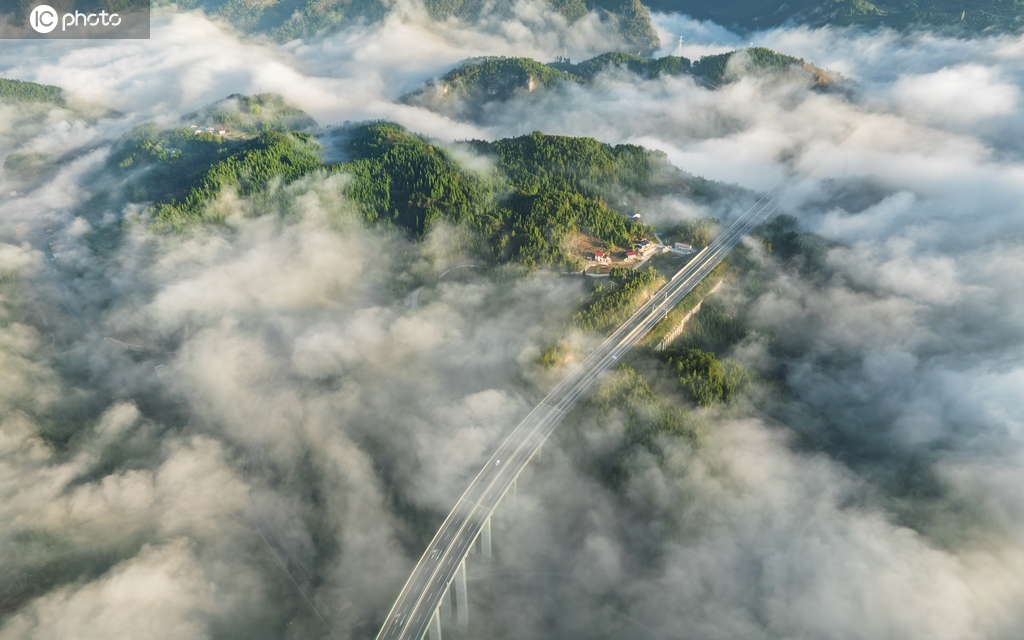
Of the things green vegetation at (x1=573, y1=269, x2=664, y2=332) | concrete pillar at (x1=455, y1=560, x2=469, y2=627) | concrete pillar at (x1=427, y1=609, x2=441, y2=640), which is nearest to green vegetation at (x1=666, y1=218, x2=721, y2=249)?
green vegetation at (x1=573, y1=269, x2=664, y2=332)

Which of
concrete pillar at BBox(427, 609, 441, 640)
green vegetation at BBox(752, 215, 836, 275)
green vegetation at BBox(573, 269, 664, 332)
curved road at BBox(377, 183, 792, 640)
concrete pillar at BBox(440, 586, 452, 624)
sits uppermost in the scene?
green vegetation at BBox(752, 215, 836, 275)

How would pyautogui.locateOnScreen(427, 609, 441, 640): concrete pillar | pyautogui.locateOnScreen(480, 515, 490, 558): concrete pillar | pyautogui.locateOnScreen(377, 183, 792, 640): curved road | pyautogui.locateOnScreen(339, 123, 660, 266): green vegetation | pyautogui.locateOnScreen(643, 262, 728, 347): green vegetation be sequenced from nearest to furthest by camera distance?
pyautogui.locateOnScreen(377, 183, 792, 640): curved road, pyautogui.locateOnScreen(427, 609, 441, 640): concrete pillar, pyautogui.locateOnScreen(480, 515, 490, 558): concrete pillar, pyautogui.locateOnScreen(643, 262, 728, 347): green vegetation, pyautogui.locateOnScreen(339, 123, 660, 266): green vegetation

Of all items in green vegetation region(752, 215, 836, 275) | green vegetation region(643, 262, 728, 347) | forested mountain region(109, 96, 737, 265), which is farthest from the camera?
green vegetation region(752, 215, 836, 275)

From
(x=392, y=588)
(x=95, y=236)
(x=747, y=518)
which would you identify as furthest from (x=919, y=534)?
(x=95, y=236)

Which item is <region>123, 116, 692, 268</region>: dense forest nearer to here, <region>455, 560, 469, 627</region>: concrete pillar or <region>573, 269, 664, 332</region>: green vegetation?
<region>573, 269, 664, 332</region>: green vegetation

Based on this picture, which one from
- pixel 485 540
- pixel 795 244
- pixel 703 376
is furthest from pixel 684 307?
pixel 485 540

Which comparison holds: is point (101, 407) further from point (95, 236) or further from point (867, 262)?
point (867, 262)
